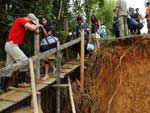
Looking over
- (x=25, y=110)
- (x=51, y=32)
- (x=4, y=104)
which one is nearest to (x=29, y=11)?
(x=51, y=32)

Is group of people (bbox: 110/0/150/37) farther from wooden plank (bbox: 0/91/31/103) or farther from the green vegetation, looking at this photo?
wooden plank (bbox: 0/91/31/103)

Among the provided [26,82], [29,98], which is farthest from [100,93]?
[29,98]

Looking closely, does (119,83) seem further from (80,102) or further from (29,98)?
(29,98)

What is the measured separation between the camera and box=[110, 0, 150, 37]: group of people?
39.0ft

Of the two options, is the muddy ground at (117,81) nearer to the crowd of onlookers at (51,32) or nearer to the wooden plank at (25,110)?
the crowd of onlookers at (51,32)

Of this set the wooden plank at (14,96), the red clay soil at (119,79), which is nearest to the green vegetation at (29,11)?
the red clay soil at (119,79)

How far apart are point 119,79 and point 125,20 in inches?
79.3

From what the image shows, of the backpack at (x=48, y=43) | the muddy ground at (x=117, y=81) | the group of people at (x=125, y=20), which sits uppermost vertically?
the group of people at (x=125, y=20)

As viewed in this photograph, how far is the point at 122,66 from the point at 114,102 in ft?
3.29

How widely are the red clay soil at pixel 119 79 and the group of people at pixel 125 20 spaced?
114 centimetres

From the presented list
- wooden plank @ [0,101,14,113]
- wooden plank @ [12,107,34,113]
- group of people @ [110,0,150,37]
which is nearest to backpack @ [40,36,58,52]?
wooden plank @ [12,107,34,113]

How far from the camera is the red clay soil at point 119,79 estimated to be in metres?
10.6

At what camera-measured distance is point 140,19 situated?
43.7ft

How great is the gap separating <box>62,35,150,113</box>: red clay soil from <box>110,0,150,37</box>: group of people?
1.14 metres
